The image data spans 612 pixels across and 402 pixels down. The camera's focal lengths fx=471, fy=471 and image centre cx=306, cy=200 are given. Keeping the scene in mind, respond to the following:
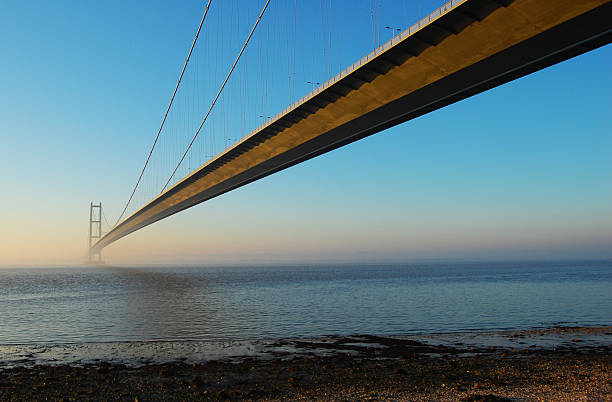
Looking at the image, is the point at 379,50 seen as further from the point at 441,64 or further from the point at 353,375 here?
the point at 353,375

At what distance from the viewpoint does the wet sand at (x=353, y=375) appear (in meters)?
10.2

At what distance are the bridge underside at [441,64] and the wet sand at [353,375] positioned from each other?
9.18 m

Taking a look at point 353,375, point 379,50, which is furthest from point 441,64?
point 353,375

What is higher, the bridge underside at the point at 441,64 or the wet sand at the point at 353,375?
the bridge underside at the point at 441,64

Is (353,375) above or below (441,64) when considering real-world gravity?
below

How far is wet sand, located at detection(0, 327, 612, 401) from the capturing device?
10.2 m

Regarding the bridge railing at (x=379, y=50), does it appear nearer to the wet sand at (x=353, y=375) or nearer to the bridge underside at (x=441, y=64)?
the bridge underside at (x=441, y=64)

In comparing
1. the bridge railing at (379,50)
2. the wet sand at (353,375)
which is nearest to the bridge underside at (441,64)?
the bridge railing at (379,50)

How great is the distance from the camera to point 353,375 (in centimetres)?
1217

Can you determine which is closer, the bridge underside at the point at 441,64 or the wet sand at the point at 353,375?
the wet sand at the point at 353,375

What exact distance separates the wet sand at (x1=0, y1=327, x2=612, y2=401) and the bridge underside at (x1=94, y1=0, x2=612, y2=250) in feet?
30.1

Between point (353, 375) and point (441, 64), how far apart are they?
10.3m

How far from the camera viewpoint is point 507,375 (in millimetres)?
11953

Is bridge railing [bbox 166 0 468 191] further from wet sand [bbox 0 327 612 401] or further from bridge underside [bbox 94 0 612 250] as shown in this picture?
wet sand [bbox 0 327 612 401]
